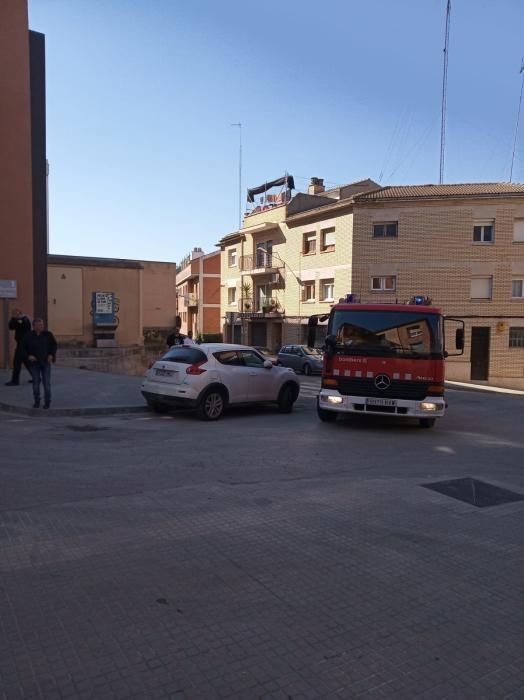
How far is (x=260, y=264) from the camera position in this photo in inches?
1746

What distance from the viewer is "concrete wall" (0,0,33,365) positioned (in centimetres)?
1733

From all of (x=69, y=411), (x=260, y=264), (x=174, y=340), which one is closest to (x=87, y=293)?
(x=174, y=340)

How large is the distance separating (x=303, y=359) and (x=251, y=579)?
2561 cm

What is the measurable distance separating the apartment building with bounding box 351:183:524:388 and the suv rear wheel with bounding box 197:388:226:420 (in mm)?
23165

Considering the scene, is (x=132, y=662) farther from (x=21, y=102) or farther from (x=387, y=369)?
(x=21, y=102)

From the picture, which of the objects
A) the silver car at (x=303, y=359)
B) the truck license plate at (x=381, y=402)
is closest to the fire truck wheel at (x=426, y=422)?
the truck license plate at (x=381, y=402)

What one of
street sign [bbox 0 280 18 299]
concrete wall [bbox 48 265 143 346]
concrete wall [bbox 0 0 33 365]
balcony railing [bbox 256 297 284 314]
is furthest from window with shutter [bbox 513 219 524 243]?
street sign [bbox 0 280 18 299]

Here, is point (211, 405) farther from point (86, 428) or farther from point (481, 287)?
point (481, 287)

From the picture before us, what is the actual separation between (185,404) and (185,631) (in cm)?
759

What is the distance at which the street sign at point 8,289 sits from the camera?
17.0 m

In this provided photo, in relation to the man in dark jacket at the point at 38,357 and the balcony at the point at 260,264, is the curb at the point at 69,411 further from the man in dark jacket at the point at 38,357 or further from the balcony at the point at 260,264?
the balcony at the point at 260,264

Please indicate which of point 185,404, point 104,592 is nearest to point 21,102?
point 185,404

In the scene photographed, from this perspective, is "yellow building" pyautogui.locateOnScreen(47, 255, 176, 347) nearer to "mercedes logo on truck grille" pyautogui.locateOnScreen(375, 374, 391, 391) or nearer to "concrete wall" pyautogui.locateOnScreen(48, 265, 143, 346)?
"concrete wall" pyautogui.locateOnScreen(48, 265, 143, 346)

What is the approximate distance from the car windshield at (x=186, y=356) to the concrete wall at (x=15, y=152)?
8.23 meters
